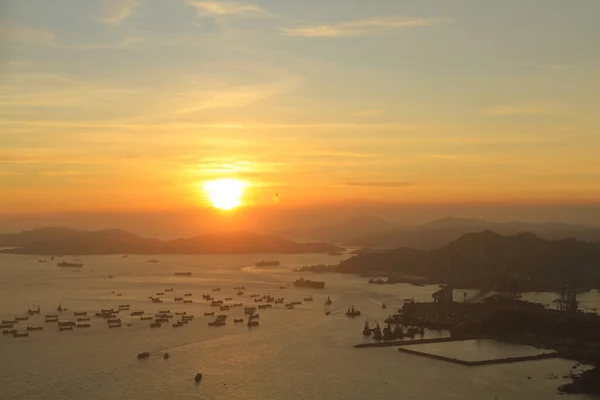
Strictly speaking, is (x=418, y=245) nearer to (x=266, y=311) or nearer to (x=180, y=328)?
(x=266, y=311)

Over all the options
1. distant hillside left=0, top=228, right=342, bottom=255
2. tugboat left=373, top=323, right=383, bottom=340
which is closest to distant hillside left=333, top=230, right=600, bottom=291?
tugboat left=373, top=323, right=383, bottom=340

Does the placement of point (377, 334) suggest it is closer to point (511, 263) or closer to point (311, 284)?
point (311, 284)

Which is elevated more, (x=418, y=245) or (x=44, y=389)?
(x=418, y=245)

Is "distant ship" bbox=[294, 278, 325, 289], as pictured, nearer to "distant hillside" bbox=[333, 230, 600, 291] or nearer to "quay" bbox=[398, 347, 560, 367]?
"distant hillside" bbox=[333, 230, 600, 291]

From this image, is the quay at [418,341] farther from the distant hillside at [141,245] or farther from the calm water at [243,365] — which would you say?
the distant hillside at [141,245]

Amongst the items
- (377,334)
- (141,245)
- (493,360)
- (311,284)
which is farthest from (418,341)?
(141,245)

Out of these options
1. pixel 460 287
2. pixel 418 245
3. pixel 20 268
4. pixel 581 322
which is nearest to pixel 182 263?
pixel 20 268
